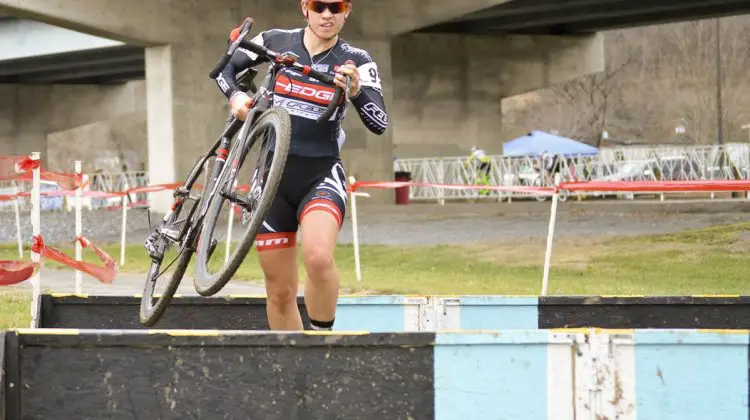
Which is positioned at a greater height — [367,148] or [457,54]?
[457,54]

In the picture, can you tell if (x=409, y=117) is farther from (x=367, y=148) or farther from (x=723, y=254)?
(x=723, y=254)

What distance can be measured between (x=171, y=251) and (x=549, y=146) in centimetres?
4383

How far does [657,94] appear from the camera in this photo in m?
102

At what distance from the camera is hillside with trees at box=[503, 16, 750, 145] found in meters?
85.3

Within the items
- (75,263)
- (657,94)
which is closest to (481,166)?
(75,263)

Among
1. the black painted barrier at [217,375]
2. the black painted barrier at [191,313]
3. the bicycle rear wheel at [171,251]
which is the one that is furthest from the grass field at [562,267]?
the black painted barrier at [217,375]

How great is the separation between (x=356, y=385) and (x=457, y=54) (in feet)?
165

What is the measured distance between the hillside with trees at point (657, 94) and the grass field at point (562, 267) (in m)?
57.5

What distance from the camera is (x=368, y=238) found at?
27.0 m

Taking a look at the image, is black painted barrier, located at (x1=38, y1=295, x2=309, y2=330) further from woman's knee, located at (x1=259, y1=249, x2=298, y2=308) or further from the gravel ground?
the gravel ground

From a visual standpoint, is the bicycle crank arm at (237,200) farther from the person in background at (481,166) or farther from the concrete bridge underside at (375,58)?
the person in background at (481,166)

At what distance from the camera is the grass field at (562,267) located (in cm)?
1547

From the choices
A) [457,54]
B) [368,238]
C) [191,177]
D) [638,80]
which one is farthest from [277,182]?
[638,80]

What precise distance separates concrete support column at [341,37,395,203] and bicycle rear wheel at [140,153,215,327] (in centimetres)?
3129
